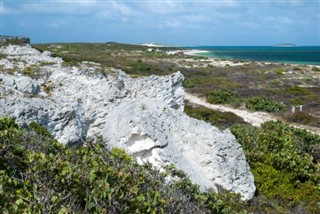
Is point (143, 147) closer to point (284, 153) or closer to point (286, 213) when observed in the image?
point (286, 213)

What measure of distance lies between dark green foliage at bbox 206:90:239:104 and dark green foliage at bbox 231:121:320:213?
531 inches

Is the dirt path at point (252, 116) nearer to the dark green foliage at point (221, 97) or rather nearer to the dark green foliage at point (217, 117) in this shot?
the dark green foliage at point (221, 97)

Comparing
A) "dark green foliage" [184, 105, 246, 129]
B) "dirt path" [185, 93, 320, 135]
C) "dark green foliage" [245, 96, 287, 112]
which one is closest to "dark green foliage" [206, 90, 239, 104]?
"dirt path" [185, 93, 320, 135]

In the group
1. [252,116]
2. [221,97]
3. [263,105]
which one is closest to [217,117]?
[252,116]

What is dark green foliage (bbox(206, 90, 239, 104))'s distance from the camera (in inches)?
1063

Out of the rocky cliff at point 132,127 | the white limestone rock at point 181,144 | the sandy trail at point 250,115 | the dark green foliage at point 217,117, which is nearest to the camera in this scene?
the rocky cliff at point 132,127

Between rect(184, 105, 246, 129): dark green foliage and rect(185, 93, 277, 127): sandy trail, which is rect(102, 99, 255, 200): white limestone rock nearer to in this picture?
rect(184, 105, 246, 129): dark green foliage

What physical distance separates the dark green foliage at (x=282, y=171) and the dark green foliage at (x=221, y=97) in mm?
13488

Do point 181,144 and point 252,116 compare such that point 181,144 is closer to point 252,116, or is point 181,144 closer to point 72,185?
point 72,185

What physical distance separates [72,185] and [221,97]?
2364 cm

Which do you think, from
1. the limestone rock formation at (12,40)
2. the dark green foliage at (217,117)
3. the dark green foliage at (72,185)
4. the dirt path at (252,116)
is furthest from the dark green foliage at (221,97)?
the dark green foliage at (72,185)

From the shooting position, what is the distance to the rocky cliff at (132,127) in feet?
28.8

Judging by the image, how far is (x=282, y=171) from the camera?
11.0m

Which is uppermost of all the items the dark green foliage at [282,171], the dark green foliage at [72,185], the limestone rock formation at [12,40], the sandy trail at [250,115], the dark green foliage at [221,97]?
the limestone rock formation at [12,40]
